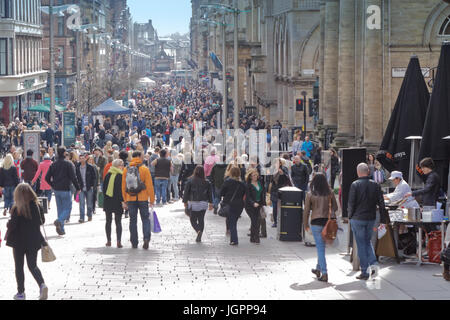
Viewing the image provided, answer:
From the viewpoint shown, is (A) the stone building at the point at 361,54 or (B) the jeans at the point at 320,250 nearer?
(B) the jeans at the point at 320,250

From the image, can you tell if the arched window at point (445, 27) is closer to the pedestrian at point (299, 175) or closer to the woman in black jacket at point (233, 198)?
the pedestrian at point (299, 175)

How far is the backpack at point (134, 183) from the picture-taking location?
16.4 metres

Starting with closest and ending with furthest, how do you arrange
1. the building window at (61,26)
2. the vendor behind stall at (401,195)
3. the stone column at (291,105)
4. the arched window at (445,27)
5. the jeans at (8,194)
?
1. the vendor behind stall at (401,195)
2. the jeans at (8,194)
3. the arched window at (445,27)
4. the stone column at (291,105)
5. the building window at (61,26)

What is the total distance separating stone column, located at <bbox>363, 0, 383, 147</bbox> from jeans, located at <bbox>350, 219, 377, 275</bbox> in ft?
58.4

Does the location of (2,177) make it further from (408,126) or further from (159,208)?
(408,126)

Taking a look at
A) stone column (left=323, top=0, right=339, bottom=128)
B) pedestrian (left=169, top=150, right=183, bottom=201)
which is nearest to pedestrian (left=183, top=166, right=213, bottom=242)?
pedestrian (left=169, top=150, right=183, bottom=201)

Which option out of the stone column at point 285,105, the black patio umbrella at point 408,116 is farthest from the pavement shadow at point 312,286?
the stone column at point 285,105

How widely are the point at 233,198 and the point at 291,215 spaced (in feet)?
4.18

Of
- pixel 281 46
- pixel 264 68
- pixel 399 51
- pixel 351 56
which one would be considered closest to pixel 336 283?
pixel 399 51

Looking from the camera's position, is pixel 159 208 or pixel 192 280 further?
pixel 159 208

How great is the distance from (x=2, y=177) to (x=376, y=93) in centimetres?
1341

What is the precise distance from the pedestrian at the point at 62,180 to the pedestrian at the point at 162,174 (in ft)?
19.9

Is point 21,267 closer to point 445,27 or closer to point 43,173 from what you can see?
point 43,173

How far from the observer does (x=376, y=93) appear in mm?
31438
